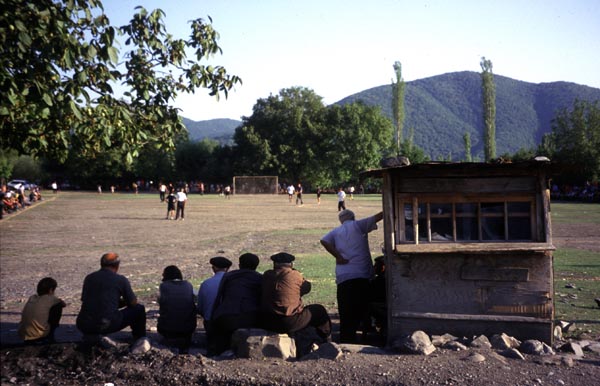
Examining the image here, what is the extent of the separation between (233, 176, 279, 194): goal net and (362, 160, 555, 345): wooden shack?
66713 mm

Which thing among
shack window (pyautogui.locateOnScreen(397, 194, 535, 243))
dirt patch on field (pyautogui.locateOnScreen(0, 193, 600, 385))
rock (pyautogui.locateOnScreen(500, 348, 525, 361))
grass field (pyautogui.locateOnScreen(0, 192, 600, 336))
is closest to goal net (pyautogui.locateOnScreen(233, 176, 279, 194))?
grass field (pyautogui.locateOnScreen(0, 192, 600, 336))

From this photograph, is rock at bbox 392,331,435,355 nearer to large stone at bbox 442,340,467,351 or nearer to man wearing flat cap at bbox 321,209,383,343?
large stone at bbox 442,340,467,351

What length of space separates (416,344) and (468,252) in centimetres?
137

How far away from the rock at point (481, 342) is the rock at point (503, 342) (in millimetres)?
84

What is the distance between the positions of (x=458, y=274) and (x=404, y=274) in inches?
28.4

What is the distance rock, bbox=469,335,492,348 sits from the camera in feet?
23.1

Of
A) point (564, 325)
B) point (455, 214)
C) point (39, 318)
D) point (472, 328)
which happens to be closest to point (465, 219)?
point (455, 214)

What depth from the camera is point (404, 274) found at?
752cm

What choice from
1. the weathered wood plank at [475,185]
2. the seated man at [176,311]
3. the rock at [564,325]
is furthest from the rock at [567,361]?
the seated man at [176,311]

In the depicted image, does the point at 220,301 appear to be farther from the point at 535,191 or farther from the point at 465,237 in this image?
the point at 535,191

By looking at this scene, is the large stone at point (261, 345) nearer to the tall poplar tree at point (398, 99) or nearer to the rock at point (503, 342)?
the rock at point (503, 342)

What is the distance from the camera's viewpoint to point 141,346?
6.89 meters

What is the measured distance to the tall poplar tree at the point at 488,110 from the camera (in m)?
68.3

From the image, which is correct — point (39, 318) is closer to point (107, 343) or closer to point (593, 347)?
point (107, 343)
